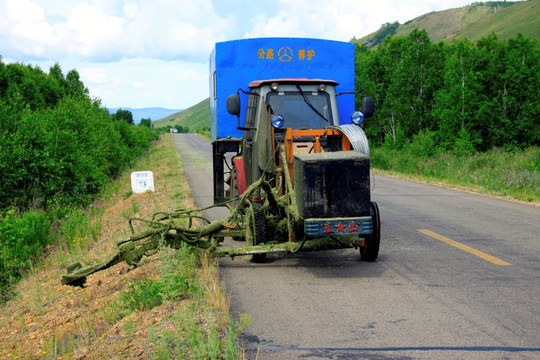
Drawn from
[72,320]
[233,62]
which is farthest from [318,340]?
[233,62]

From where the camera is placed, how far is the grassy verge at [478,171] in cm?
→ 1587

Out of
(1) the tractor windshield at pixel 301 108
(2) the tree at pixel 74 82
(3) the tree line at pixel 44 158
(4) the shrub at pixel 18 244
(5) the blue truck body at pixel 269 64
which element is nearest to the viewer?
(1) the tractor windshield at pixel 301 108

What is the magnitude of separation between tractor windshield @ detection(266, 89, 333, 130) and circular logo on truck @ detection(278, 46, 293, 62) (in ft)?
9.51

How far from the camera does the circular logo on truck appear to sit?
11.1 meters

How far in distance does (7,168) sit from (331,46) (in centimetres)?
1009

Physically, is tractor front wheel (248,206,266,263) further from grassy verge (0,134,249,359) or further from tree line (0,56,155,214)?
tree line (0,56,155,214)

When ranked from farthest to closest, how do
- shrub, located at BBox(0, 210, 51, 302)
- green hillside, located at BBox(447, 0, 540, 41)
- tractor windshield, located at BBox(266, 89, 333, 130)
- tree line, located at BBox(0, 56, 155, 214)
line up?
green hillside, located at BBox(447, 0, 540, 41) → tree line, located at BBox(0, 56, 155, 214) → shrub, located at BBox(0, 210, 51, 302) → tractor windshield, located at BBox(266, 89, 333, 130)

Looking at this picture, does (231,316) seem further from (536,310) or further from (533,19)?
(533,19)

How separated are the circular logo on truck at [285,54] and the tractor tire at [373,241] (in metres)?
4.68

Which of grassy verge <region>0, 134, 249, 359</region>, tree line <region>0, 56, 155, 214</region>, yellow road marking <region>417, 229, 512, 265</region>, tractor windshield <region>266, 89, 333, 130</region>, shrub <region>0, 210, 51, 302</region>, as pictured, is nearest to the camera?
grassy verge <region>0, 134, 249, 359</region>

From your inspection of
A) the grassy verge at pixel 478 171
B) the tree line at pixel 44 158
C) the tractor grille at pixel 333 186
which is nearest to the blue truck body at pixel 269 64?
the tractor grille at pixel 333 186

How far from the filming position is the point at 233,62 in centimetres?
1101

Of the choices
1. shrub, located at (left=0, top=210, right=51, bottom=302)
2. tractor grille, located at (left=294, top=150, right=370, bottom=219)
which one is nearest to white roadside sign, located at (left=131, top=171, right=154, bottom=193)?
shrub, located at (left=0, top=210, right=51, bottom=302)

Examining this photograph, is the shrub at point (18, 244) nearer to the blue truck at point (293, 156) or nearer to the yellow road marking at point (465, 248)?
the blue truck at point (293, 156)
